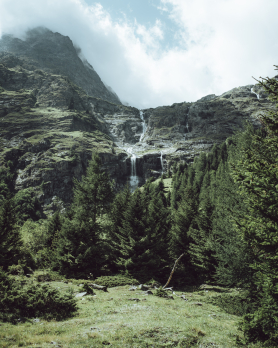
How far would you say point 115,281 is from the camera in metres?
22.2

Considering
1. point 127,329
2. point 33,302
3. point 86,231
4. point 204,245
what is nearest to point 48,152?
point 86,231

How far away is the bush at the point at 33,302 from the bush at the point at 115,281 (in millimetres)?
9924

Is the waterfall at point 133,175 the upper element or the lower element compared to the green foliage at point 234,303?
upper

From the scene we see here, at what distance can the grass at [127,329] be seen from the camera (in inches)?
→ 320

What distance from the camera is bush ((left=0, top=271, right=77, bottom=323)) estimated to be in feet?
35.3

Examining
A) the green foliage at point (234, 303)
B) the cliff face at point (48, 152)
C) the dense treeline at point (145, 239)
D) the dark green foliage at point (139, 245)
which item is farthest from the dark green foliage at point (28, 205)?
the green foliage at point (234, 303)

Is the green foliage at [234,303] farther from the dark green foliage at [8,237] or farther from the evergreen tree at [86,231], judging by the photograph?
the dark green foliage at [8,237]

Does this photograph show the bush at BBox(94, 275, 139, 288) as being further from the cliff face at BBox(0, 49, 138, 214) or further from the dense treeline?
the cliff face at BBox(0, 49, 138, 214)

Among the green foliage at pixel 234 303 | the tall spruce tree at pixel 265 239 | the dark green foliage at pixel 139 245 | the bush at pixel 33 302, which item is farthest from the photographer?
the dark green foliage at pixel 139 245

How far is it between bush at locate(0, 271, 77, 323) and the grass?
0.81 metres

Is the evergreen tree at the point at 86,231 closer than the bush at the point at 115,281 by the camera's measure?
No

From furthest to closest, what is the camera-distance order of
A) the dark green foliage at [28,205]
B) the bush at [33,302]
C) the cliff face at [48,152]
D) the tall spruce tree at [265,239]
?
the cliff face at [48,152]
the dark green foliage at [28,205]
the bush at [33,302]
the tall spruce tree at [265,239]

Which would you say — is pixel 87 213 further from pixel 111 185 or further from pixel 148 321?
pixel 148 321

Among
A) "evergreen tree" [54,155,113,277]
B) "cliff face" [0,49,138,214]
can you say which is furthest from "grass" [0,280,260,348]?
"cliff face" [0,49,138,214]
